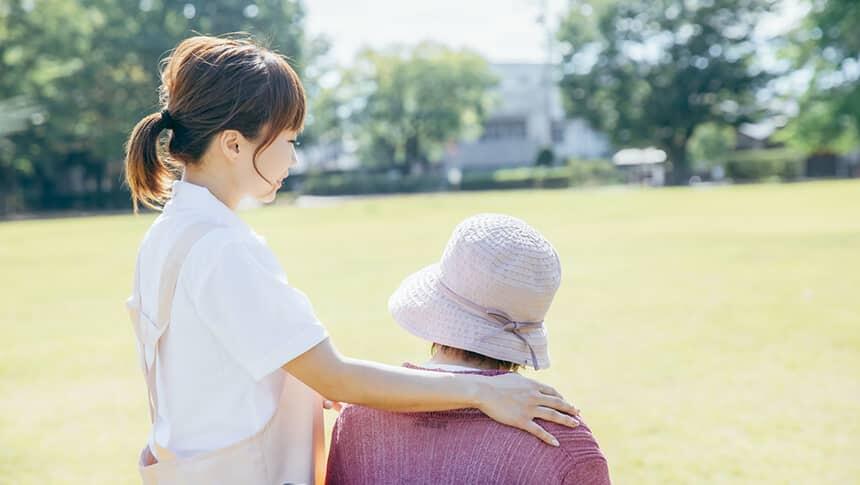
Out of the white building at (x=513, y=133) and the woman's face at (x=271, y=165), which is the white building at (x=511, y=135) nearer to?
the white building at (x=513, y=133)

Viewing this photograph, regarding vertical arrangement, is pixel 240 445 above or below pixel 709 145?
above

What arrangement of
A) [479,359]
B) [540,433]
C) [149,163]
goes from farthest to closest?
[149,163], [479,359], [540,433]

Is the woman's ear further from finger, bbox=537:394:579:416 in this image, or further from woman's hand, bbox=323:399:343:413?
finger, bbox=537:394:579:416

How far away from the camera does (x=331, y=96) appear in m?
49.1

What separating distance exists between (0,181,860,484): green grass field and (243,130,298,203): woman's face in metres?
2.42

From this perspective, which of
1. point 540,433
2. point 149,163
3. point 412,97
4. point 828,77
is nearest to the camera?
point 540,433

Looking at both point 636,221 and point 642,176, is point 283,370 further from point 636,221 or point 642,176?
point 642,176

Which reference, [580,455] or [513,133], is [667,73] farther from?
[580,455]

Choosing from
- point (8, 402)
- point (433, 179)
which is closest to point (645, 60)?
point (433, 179)

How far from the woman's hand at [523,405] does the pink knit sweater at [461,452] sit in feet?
0.05

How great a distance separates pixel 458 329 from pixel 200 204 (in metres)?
0.46

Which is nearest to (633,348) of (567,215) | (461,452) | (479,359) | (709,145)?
(479,359)

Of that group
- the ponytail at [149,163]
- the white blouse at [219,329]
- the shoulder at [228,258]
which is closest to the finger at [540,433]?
the white blouse at [219,329]

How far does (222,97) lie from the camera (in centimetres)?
146
